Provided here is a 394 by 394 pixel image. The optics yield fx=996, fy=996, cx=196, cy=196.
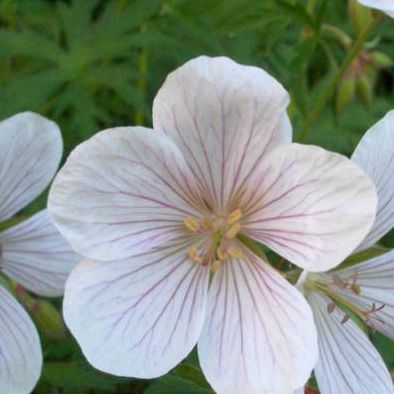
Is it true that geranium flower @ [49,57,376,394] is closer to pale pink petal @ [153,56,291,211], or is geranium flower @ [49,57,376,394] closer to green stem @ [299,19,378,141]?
pale pink petal @ [153,56,291,211]

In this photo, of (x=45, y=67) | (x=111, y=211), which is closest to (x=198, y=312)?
(x=111, y=211)

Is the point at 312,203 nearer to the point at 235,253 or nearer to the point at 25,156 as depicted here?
the point at 235,253

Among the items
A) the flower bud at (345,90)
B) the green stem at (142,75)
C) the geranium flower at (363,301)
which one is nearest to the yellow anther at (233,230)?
the geranium flower at (363,301)

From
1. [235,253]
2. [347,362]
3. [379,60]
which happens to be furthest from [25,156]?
[379,60]

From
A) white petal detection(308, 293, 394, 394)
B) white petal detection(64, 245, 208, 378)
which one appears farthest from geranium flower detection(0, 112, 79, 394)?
white petal detection(308, 293, 394, 394)

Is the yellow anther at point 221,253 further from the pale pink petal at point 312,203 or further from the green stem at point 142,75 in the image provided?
the green stem at point 142,75

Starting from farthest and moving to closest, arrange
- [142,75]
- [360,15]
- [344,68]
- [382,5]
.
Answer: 1. [142,75]
2. [344,68]
3. [360,15]
4. [382,5]

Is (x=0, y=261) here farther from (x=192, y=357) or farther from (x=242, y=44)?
(x=242, y=44)
